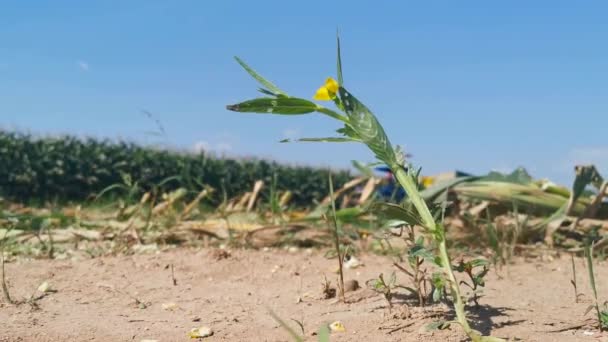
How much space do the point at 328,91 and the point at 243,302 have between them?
31.4 inches

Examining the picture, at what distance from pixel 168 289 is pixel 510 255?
142 cm

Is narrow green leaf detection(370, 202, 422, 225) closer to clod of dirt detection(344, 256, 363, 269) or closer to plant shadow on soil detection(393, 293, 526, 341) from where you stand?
plant shadow on soil detection(393, 293, 526, 341)

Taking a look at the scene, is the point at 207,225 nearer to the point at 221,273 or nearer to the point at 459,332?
the point at 221,273

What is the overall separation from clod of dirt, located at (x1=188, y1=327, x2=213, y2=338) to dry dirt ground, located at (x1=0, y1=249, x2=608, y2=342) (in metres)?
0.02

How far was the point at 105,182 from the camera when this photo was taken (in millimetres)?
12945

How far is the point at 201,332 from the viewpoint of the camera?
1.32 meters

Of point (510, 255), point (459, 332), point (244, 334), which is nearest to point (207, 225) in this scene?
point (510, 255)

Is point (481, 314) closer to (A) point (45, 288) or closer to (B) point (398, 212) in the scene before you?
(B) point (398, 212)

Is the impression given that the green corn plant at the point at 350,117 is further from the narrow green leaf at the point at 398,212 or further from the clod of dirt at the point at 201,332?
the clod of dirt at the point at 201,332

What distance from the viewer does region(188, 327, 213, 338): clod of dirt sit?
1.31m

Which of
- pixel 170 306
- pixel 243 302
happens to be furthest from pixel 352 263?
pixel 170 306

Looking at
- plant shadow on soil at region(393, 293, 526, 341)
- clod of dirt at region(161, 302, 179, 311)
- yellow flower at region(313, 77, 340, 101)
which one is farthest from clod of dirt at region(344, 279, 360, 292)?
yellow flower at region(313, 77, 340, 101)

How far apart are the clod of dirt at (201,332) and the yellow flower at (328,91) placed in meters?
0.60

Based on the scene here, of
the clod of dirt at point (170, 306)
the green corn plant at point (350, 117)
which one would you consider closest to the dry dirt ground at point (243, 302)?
the clod of dirt at point (170, 306)
